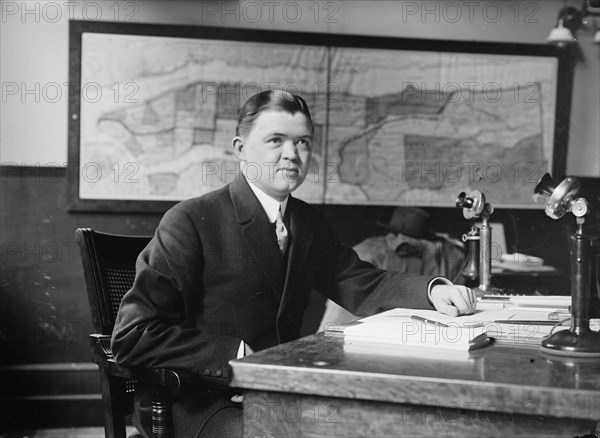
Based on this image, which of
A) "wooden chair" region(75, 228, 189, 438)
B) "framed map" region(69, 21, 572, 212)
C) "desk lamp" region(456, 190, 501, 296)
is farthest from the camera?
"framed map" region(69, 21, 572, 212)

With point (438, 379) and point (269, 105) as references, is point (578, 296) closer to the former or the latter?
point (438, 379)

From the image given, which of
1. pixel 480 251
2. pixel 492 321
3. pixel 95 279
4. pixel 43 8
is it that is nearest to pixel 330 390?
pixel 492 321

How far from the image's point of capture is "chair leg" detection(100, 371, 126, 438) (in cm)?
205

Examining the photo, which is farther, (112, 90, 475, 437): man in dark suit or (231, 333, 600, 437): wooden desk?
(112, 90, 475, 437): man in dark suit

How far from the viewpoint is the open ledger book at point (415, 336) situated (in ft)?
4.79

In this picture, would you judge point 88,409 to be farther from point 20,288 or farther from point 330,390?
point 330,390

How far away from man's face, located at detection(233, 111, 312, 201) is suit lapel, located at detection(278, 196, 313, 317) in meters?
0.07

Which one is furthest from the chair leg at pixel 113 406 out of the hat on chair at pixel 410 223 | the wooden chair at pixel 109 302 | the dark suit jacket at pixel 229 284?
the hat on chair at pixel 410 223

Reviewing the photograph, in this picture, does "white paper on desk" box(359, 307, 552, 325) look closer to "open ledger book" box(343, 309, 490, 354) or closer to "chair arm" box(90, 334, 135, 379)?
"open ledger book" box(343, 309, 490, 354)

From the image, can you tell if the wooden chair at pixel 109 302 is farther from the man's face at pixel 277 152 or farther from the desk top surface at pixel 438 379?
the desk top surface at pixel 438 379

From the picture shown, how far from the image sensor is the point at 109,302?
2.20 m

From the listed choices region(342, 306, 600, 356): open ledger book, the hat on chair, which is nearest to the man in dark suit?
region(342, 306, 600, 356): open ledger book

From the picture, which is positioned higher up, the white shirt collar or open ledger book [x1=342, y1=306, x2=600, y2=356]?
the white shirt collar

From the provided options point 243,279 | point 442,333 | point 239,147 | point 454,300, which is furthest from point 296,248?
point 442,333
